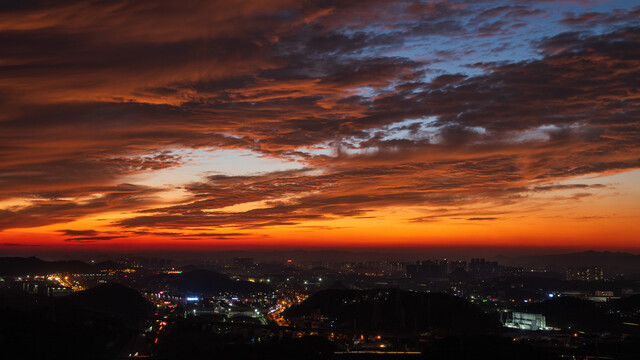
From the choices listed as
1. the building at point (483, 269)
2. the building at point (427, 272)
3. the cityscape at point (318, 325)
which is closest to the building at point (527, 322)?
the cityscape at point (318, 325)

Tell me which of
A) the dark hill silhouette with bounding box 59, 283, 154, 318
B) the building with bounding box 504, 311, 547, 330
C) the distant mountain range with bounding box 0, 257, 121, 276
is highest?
the distant mountain range with bounding box 0, 257, 121, 276

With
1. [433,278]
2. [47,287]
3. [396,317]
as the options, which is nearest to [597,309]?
[396,317]

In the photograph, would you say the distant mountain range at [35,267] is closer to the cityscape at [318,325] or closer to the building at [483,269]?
the cityscape at [318,325]

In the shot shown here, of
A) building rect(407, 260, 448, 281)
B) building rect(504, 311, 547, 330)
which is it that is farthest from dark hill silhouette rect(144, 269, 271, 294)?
building rect(407, 260, 448, 281)

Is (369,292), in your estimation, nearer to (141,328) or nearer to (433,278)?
(141,328)

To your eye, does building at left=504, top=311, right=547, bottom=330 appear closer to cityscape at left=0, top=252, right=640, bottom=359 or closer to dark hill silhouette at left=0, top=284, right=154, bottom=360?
cityscape at left=0, top=252, right=640, bottom=359

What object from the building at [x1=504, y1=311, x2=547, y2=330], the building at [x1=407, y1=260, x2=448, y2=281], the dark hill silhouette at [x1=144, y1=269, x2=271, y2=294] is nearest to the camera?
the building at [x1=504, y1=311, x2=547, y2=330]
